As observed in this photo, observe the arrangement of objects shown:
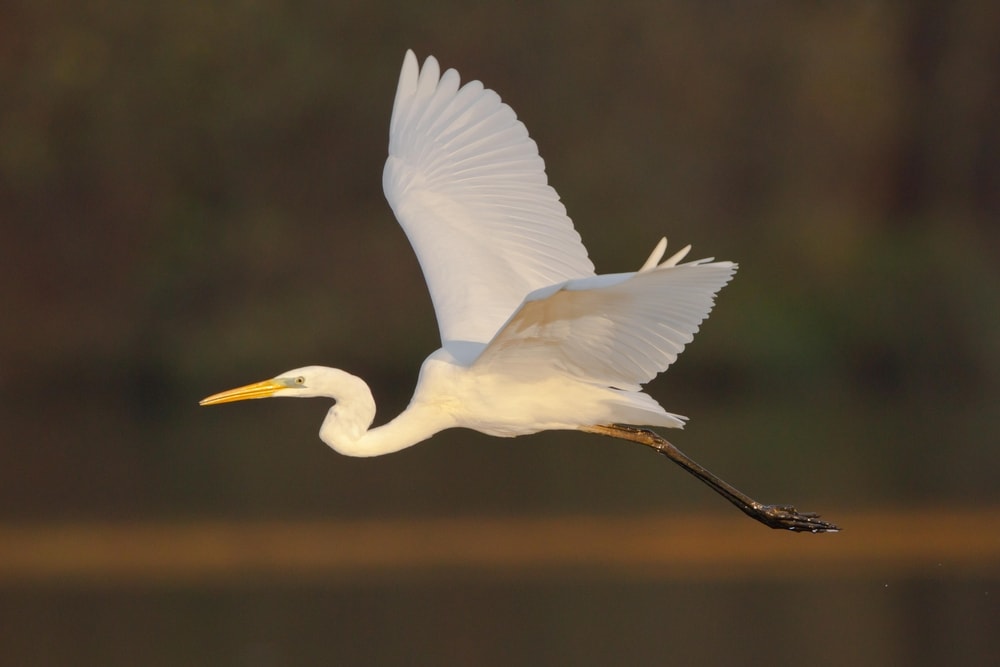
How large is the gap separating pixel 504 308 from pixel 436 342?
28.9 ft

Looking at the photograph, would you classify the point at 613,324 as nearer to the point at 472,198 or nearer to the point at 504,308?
the point at 504,308

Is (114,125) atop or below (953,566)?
atop

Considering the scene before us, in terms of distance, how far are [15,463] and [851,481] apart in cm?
574

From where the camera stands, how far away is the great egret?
→ 5359 millimetres

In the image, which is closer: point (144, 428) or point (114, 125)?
point (144, 428)

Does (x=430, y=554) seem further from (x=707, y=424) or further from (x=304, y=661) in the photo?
(x=707, y=424)

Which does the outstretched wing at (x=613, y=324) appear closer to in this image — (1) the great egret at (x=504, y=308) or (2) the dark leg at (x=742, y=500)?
(1) the great egret at (x=504, y=308)

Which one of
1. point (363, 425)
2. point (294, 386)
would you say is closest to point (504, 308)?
point (363, 425)

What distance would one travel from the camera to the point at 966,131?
1969cm

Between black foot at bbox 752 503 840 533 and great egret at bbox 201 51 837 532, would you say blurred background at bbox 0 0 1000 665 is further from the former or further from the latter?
great egret at bbox 201 51 837 532

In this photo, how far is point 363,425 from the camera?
20.2 feet

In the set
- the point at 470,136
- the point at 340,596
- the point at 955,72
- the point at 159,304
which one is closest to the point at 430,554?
the point at 340,596

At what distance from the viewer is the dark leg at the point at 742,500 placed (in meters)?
6.61

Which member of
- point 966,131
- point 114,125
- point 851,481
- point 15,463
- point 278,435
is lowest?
point 15,463
